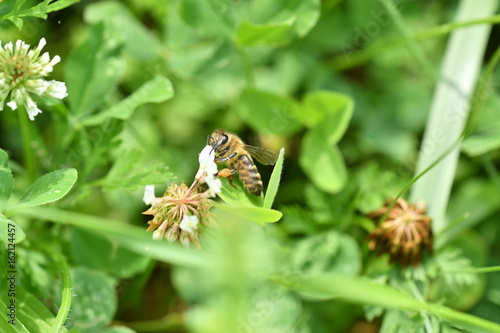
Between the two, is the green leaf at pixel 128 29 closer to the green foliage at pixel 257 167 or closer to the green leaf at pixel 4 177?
the green foliage at pixel 257 167

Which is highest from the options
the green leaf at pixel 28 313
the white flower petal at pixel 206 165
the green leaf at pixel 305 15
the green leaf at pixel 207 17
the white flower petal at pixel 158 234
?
the green leaf at pixel 305 15

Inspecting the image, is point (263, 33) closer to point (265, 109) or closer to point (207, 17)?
point (207, 17)

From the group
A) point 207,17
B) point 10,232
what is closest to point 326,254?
point 207,17

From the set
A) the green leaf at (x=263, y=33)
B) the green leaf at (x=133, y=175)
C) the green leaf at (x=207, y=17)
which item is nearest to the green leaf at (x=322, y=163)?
the green leaf at (x=263, y=33)

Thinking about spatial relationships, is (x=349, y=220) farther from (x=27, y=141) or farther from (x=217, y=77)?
(x=27, y=141)

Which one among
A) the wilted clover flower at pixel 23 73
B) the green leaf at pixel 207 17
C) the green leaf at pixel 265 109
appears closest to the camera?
the wilted clover flower at pixel 23 73

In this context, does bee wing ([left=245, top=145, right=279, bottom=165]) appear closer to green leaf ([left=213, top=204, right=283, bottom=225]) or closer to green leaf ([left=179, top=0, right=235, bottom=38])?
green leaf ([left=213, top=204, right=283, bottom=225])
